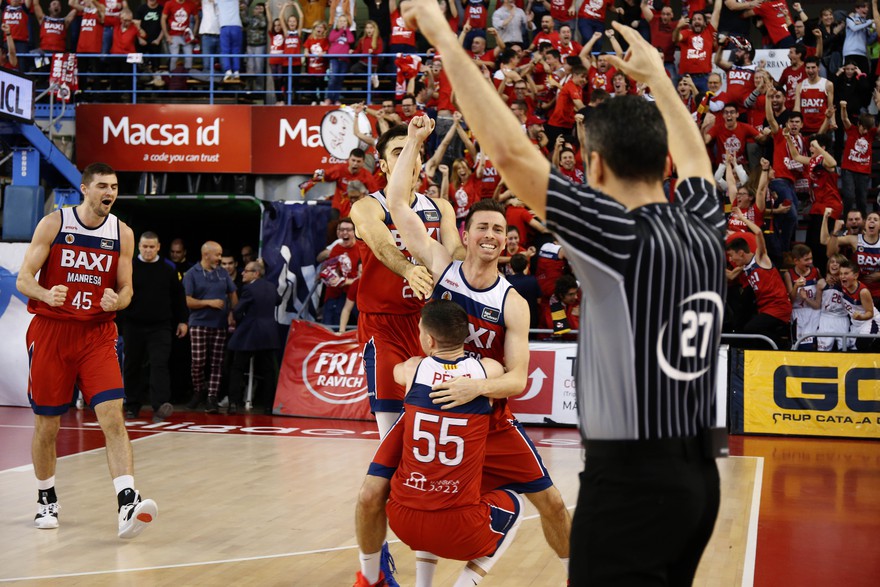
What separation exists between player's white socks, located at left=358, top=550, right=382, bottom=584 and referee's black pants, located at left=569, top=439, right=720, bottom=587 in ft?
9.18

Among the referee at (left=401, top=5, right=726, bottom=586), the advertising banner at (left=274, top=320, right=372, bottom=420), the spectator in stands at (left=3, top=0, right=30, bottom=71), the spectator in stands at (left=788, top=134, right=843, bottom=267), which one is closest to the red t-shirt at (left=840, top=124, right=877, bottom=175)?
the spectator in stands at (left=788, top=134, right=843, bottom=267)

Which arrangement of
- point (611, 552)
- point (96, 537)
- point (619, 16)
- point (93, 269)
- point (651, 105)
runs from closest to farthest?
1. point (611, 552)
2. point (651, 105)
3. point (96, 537)
4. point (93, 269)
5. point (619, 16)

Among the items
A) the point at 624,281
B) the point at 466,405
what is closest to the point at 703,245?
the point at 624,281

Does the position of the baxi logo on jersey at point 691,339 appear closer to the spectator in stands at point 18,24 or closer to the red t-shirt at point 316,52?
the red t-shirt at point 316,52

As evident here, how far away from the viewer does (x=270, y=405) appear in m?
14.9

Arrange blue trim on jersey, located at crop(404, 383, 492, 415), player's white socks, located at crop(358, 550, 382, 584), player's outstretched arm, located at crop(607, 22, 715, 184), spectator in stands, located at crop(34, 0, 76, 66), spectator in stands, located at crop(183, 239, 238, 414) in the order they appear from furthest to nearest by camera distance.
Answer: spectator in stands, located at crop(34, 0, 76, 66)
spectator in stands, located at crop(183, 239, 238, 414)
player's white socks, located at crop(358, 550, 382, 584)
blue trim on jersey, located at crop(404, 383, 492, 415)
player's outstretched arm, located at crop(607, 22, 715, 184)

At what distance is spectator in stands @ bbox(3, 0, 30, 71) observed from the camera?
20016 mm

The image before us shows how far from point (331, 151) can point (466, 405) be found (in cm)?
1216

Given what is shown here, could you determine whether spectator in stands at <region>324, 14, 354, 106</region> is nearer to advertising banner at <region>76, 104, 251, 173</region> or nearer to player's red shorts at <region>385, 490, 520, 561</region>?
Answer: advertising banner at <region>76, 104, 251, 173</region>

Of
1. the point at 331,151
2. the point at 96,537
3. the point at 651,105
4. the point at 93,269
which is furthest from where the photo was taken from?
the point at 331,151

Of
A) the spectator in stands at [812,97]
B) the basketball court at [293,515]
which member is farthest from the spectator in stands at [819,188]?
the basketball court at [293,515]

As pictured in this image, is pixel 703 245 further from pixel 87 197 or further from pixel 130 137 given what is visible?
pixel 130 137

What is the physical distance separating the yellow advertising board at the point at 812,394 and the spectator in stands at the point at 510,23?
7.92 metres

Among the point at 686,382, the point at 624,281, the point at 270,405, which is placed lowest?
the point at 270,405
